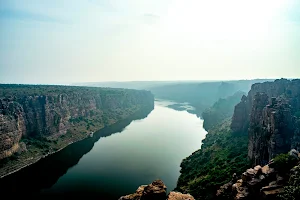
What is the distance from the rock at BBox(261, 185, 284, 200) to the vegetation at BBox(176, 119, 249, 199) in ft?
58.6

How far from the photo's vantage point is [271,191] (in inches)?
687

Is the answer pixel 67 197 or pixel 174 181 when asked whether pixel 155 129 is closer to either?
pixel 174 181

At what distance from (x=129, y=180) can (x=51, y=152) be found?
36553 mm

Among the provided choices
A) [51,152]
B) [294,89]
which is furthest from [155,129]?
[294,89]

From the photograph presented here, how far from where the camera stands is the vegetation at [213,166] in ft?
130

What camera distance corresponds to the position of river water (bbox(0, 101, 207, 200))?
52688 mm

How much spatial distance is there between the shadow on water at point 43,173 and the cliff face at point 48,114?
27.6 ft

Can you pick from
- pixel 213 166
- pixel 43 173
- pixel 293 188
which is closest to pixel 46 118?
pixel 43 173

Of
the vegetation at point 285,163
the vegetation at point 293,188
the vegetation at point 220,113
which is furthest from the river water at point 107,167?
the vegetation at point 293,188

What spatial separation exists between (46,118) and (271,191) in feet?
290

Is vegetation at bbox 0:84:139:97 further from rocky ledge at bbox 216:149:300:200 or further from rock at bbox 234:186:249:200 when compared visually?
rocky ledge at bbox 216:149:300:200

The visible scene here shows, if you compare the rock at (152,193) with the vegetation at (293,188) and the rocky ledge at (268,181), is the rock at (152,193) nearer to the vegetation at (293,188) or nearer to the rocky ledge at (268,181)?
the rocky ledge at (268,181)

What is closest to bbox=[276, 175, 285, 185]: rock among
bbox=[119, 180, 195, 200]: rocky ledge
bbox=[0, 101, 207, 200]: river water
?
bbox=[119, 180, 195, 200]: rocky ledge

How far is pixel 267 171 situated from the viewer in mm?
19828
